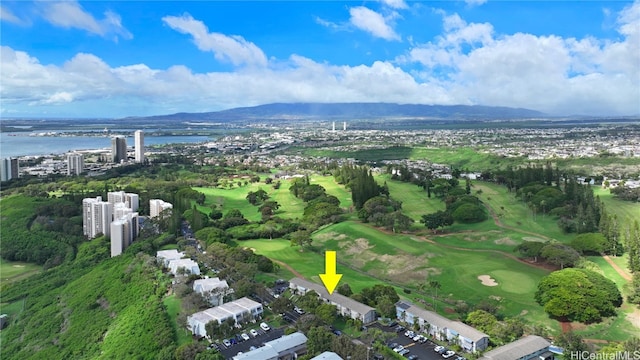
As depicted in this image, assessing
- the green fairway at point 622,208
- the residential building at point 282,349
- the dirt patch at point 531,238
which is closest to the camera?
the residential building at point 282,349

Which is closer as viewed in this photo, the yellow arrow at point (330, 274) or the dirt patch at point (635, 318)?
the dirt patch at point (635, 318)

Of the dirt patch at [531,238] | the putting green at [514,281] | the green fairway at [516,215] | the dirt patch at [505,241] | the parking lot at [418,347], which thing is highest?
the green fairway at [516,215]

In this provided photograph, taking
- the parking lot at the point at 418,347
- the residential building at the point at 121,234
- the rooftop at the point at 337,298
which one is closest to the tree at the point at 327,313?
the rooftop at the point at 337,298

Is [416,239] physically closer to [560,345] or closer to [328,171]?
[560,345]

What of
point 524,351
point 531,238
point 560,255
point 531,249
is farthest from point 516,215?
point 524,351

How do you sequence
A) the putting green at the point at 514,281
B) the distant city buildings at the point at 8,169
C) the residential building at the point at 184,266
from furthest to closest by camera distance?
the distant city buildings at the point at 8,169 → the residential building at the point at 184,266 → the putting green at the point at 514,281

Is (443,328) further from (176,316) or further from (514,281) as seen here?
(176,316)

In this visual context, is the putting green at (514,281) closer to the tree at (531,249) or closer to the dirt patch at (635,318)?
the tree at (531,249)

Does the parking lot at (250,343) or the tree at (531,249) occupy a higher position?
the tree at (531,249)
